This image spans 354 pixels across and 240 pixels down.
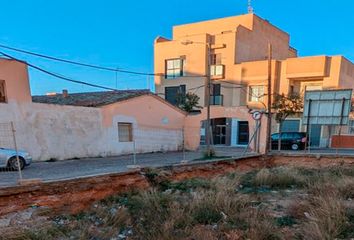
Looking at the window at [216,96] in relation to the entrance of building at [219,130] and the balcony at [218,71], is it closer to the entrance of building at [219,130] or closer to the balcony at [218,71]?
the balcony at [218,71]

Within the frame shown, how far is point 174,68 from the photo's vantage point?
29125 mm

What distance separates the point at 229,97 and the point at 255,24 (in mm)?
8830

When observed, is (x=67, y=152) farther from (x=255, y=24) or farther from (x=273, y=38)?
(x=273, y=38)

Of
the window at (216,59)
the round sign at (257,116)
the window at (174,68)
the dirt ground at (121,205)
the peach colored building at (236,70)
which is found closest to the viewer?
the dirt ground at (121,205)

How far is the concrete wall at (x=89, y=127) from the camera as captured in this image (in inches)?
489

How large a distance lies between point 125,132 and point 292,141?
1297cm

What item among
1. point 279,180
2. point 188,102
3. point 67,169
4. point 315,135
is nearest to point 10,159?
point 67,169

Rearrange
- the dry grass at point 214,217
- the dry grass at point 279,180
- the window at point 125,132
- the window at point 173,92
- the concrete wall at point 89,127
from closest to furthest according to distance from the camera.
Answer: the dry grass at point 214,217 < the dry grass at point 279,180 < the concrete wall at point 89,127 < the window at point 125,132 < the window at point 173,92

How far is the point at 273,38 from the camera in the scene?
3275cm

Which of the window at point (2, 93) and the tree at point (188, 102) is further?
the tree at point (188, 102)

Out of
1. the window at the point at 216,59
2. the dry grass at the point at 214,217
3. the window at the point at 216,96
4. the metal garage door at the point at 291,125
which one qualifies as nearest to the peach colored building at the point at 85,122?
the dry grass at the point at 214,217

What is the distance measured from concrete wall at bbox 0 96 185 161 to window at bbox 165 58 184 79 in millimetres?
9720

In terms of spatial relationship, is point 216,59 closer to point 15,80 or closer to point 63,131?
point 63,131

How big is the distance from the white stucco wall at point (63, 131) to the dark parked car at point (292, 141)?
443 inches
